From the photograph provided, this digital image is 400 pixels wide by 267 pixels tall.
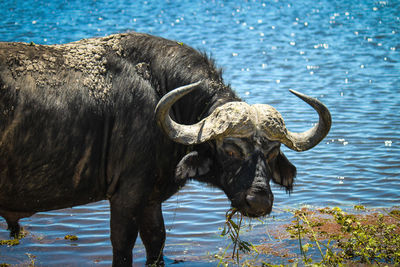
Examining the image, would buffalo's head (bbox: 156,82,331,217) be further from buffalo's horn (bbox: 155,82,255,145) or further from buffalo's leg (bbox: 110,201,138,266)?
buffalo's leg (bbox: 110,201,138,266)

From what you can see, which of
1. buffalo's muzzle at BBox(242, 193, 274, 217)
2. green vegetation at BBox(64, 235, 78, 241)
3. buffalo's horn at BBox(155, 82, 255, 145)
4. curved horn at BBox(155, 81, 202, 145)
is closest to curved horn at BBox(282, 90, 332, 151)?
buffalo's horn at BBox(155, 82, 255, 145)

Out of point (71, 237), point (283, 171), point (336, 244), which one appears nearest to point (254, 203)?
point (283, 171)

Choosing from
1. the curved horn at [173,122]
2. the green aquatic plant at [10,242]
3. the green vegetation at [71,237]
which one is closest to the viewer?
the curved horn at [173,122]

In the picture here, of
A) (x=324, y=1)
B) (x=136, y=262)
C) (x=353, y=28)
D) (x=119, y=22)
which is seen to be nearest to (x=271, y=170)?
(x=136, y=262)

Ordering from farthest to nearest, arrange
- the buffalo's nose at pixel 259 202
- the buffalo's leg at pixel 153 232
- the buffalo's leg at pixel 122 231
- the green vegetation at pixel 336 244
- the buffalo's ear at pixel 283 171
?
1. the buffalo's leg at pixel 153 232
2. the green vegetation at pixel 336 244
3. the buffalo's ear at pixel 283 171
4. the buffalo's leg at pixel 122 231
5. the buffalo's nose at pixel 259 202

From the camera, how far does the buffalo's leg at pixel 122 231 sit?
4.43 metres

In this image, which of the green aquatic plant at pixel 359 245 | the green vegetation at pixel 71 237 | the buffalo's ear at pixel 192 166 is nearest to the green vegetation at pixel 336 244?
the green aquatic plant at pixel 359 245

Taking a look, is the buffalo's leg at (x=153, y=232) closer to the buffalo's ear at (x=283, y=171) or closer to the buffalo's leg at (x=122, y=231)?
the buffalo's leg at (x=122, y=231)

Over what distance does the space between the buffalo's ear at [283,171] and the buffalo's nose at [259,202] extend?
56 cm

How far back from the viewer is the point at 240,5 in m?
33.8

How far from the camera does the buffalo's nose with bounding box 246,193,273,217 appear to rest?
400 centimetres

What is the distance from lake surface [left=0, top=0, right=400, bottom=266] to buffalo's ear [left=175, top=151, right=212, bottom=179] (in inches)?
33.2

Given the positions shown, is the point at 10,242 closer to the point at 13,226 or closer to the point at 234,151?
the point at 13,226

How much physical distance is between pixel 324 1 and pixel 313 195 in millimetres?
27620
